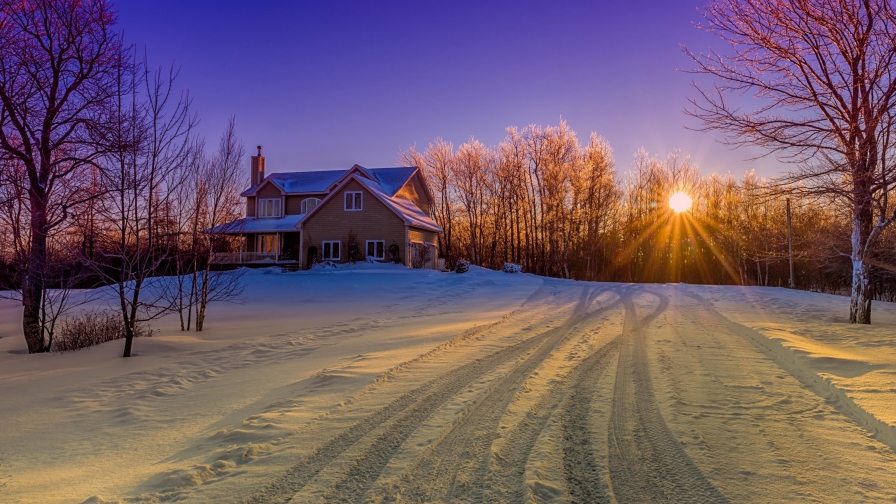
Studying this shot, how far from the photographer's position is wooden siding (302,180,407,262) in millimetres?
28609

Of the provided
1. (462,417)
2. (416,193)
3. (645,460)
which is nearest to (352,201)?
(416,193)

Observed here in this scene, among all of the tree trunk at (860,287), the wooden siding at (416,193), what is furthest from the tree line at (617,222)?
the tree trunk at (860,287)

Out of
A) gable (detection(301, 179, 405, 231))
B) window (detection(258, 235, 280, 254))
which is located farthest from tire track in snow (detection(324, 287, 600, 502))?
window (detection(258, 235, 280, 254))

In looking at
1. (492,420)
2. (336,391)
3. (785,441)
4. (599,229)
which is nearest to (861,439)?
(785,441)

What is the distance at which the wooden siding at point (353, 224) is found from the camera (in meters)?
28.6

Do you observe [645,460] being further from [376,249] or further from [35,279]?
[376,249]

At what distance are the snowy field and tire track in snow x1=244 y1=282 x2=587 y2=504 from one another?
0.02 metres

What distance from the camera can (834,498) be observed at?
10.2 feet

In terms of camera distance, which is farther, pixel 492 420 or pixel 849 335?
pixel 849 335

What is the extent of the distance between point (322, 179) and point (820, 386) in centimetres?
3314

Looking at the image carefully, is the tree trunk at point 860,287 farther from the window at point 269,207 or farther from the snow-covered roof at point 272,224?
the window at point 269,207

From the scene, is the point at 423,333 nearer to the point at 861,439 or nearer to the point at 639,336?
the point at 639,336

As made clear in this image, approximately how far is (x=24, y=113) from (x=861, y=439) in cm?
1296

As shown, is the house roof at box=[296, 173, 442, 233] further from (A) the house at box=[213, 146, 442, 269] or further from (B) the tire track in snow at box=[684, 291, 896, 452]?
(B) the tire track in snow at box=[684, 291, 896, 452]
